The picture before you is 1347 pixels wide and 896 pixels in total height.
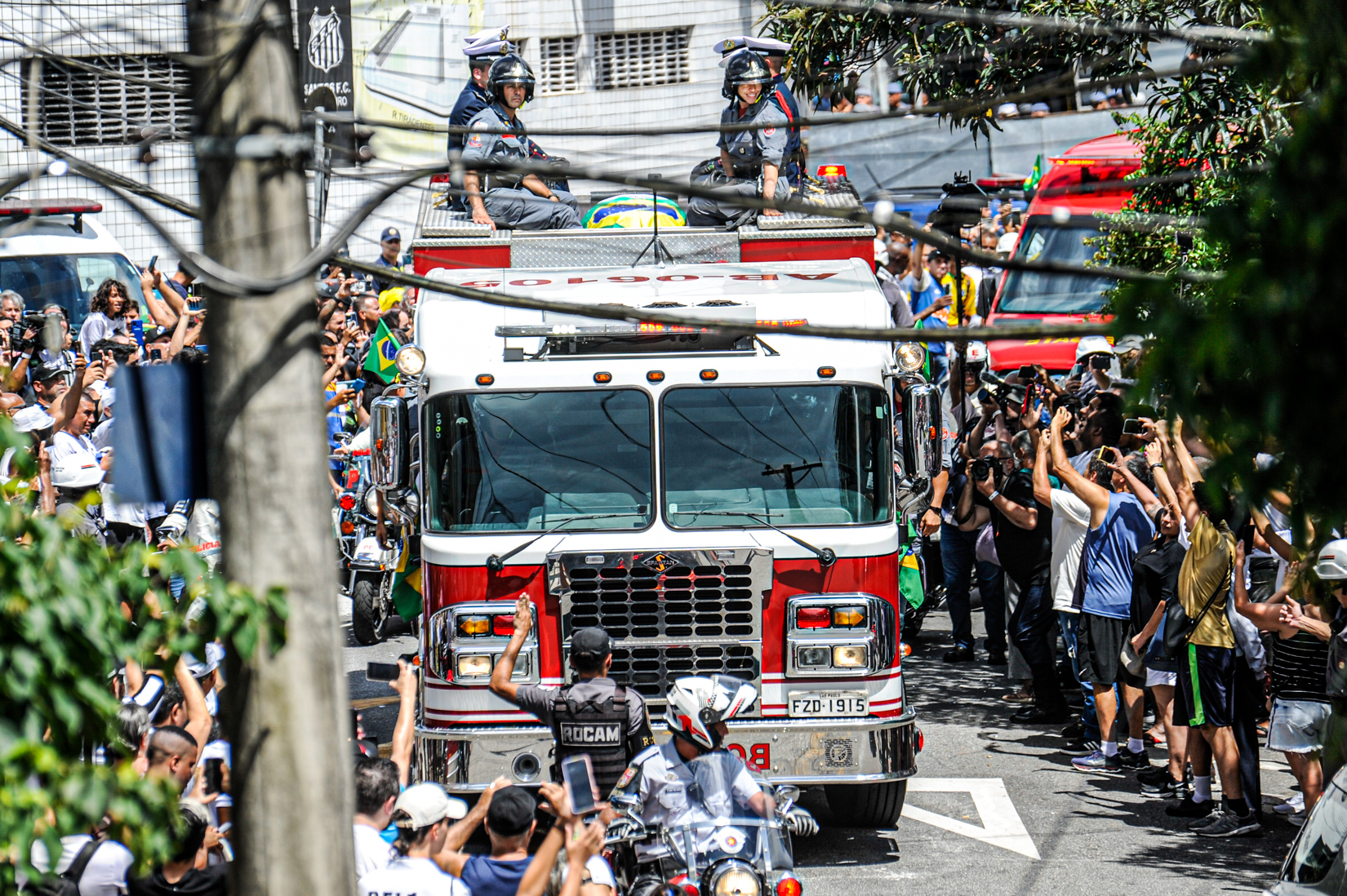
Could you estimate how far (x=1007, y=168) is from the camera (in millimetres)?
24297

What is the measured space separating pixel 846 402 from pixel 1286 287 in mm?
5934

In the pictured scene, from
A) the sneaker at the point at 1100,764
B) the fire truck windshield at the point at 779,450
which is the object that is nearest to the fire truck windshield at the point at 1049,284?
the sneaker at the point at 1100,764

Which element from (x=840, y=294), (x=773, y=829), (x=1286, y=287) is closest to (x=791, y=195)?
(x=840, y=294)

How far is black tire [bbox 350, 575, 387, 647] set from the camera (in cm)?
1338

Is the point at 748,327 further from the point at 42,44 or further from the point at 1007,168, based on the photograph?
the point at 1007,168

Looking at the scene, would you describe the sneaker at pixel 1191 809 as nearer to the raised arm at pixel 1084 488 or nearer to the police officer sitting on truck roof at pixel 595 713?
the raised arm at pixel 1084 488

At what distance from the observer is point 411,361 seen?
8.52 m

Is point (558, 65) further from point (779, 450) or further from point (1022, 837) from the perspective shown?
point (1022, 837)

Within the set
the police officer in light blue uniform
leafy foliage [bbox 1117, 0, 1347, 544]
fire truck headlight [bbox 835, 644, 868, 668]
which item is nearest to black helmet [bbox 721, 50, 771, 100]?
the police officer in light blue uniform

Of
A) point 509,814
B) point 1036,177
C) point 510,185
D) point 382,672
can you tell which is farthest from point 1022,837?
point 1036,177

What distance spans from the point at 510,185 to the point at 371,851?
245 inches

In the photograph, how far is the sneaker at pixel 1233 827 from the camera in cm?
882

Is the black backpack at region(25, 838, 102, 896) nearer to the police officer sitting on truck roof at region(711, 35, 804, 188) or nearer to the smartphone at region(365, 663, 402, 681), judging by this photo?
the smartphone at region(365, 663, 402, 681)

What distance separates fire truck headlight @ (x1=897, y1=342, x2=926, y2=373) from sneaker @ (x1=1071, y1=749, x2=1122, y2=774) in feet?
10.5
